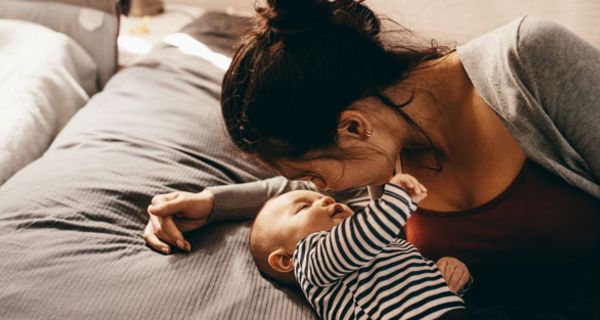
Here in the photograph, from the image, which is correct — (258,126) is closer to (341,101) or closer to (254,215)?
(341,101)

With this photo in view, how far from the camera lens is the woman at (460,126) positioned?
0.73m

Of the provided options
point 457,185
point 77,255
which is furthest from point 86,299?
point 457,185

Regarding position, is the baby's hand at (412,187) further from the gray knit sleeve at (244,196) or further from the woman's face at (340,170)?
the gray knit sleeve at (244,196)

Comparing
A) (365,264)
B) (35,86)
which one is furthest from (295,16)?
(35,86)

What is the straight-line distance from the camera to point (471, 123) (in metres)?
0.86

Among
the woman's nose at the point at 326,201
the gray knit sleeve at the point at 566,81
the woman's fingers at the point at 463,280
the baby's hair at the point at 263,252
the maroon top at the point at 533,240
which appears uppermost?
the gray knit sleeve at the point at 566,81

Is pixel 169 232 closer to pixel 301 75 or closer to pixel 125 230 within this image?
pixel 125 230

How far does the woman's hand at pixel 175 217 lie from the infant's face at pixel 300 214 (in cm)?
13

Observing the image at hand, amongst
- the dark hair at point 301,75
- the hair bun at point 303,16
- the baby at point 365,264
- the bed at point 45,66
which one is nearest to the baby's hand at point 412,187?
the baby at point 365,264

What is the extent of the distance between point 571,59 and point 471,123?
175 millimetres

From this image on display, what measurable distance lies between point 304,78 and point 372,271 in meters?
0.37

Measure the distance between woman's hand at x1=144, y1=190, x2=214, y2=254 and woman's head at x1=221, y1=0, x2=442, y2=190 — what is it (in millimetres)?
265

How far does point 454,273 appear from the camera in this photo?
0.85 metres

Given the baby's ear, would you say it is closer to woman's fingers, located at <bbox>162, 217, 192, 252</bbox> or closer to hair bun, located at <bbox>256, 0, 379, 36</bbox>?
woman's fingers, located at <bbox>162, 217, 192, 252</bbox>
